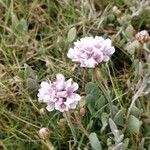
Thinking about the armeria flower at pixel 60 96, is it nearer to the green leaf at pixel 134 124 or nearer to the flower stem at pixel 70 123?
the flower stem at pixel 70 123

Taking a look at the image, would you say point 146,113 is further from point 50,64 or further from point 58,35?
point 58,35

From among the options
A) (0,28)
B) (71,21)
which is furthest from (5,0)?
(71,21)

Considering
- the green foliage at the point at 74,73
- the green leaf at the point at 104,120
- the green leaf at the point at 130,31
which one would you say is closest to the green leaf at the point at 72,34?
the green foliage at the point at 74,73

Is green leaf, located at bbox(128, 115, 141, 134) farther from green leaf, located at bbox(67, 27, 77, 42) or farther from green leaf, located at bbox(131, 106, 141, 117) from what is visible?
green leaf, located at bbox(67, 27, 77, 42)

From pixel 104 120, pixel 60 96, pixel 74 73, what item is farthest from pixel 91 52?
pixel 74 73

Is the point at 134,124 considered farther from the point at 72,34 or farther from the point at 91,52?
the point at 72,34

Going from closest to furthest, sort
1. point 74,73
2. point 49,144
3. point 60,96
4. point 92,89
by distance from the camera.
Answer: point 60,96 < point 49,144 < point 92,89 < point 74,73

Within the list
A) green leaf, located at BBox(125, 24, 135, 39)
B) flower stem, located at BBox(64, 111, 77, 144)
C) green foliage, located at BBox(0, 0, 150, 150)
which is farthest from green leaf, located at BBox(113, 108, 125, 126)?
green leaf, located at BBox(125, 24, 135, 39)
